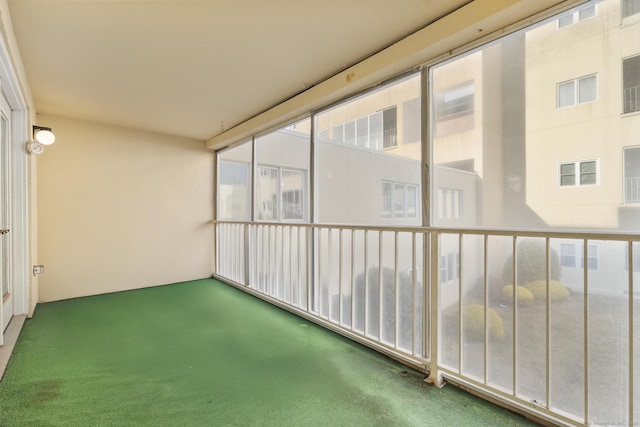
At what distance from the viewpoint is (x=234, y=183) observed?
174 inches

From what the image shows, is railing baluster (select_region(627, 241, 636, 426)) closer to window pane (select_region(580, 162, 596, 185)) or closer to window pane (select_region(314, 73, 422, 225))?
window pane (select_region(580, 162, 596, 185))

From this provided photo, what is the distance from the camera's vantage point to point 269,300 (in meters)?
3.26

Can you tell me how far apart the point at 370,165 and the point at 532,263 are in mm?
1256

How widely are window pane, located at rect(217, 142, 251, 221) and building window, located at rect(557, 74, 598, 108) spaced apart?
354cm

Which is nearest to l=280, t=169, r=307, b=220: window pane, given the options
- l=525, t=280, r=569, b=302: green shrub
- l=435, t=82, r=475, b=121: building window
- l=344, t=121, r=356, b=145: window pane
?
l=344, t=121, r=356, b=145: window pane

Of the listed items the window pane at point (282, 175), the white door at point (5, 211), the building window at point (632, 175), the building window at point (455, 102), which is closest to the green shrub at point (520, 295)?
the building window at point (632, 175)

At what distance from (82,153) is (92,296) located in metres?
1.70

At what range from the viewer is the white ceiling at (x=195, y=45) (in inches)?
64.1

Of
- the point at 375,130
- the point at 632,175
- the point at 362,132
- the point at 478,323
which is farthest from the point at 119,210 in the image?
the point at 632,175

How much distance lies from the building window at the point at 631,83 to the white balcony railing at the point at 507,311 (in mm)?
557

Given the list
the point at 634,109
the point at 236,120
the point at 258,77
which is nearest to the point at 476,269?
the point at 634,109

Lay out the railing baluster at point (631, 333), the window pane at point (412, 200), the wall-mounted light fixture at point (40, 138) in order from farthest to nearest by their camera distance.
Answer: the wall-mounted light fixture at point (40, 138), the window pane at point (412, 200), the railing baluster at point (631, 333)

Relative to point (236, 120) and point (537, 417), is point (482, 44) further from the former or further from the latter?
point (236, 120)

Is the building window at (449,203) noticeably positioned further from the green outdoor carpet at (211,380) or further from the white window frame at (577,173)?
the green outdoor carpet at (211,380)
